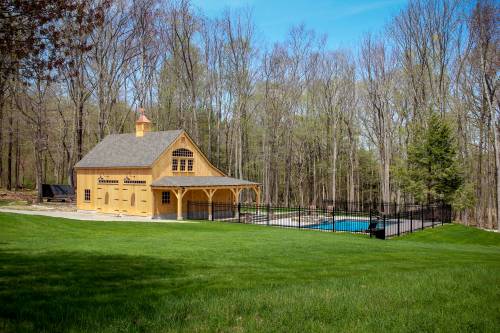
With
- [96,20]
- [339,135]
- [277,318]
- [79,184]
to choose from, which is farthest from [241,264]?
[339,135]

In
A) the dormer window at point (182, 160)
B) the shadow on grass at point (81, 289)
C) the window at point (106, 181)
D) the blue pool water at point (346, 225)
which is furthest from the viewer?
the window at point (106, 181)

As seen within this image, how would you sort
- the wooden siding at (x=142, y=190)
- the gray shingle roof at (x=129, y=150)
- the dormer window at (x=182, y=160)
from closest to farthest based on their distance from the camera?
the wooden siding at (x=142, y=190) → the gray shingle roof at (x=129, y=150) → the dormer window at (x=182, y=160)

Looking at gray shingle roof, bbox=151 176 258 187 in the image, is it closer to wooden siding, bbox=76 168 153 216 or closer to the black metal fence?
wooden siding, bbox=76 168 153 216

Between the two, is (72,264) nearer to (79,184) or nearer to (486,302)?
(486,302)

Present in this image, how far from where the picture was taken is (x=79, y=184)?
106ft

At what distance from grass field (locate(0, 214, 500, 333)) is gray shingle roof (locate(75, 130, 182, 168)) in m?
18.2

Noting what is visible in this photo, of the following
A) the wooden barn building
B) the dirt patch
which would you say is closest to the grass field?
the wooden barn building

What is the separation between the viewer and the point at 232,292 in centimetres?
619

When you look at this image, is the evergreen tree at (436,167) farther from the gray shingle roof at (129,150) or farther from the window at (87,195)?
the window at (87,195)

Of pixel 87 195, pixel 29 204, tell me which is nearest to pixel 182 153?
pixel 87 195

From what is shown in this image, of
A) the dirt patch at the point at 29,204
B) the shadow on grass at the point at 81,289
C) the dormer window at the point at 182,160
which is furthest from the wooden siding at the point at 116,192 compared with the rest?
the shadow on grass at the point at 81,289

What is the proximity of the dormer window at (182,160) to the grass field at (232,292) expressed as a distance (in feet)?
61.5

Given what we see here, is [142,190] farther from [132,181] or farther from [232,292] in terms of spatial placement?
[232,292]

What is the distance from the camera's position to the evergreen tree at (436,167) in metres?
30.4
